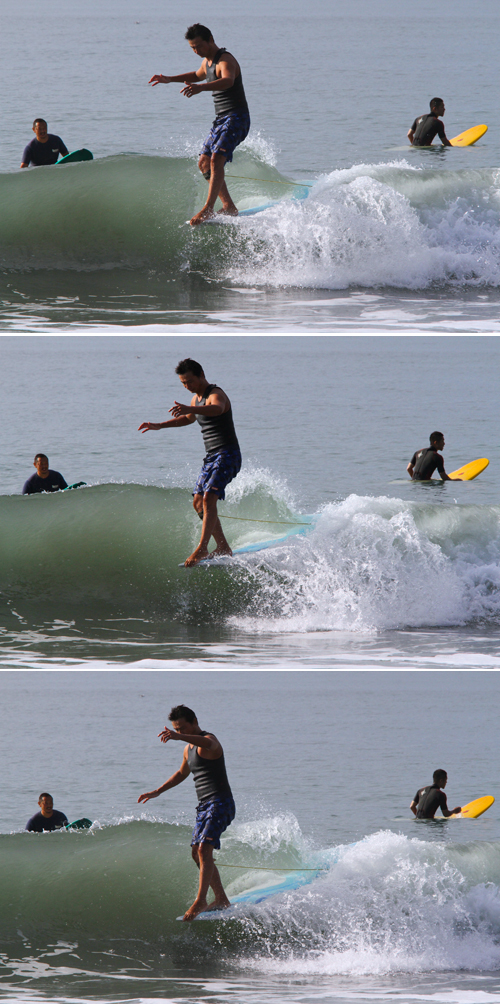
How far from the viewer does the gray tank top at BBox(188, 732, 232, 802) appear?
28.6 ft

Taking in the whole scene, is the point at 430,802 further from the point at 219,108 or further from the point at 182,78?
the point at 182,78

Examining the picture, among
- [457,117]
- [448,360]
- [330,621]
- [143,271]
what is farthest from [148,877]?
[448,360]

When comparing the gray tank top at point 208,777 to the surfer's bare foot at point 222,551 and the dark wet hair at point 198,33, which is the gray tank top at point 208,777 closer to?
the surfer's bare foot at point 222,551

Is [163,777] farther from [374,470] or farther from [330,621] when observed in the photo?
[330,621]

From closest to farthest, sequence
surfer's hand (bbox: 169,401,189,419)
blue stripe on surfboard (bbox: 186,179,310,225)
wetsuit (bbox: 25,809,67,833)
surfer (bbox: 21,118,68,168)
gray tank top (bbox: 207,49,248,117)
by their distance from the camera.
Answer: surfer's hand (bbox: 169,401,189,419) → gray tank top (bbox: 207,49,248,117) → blue stripe on surfboard (bbox: 186,179,310,225) → wetsuit (bbox: 25,809,67,833) → surfer (bbox: 21,118,68,168)

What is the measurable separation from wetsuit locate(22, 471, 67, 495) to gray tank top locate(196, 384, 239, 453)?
273 cm

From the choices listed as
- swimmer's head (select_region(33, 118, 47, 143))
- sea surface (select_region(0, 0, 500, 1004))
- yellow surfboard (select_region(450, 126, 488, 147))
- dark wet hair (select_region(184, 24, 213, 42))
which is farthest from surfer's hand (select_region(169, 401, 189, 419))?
yellow surfboard (select_region(450, 126, 488, 147))

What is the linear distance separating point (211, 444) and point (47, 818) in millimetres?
4444

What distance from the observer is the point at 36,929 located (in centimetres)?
902

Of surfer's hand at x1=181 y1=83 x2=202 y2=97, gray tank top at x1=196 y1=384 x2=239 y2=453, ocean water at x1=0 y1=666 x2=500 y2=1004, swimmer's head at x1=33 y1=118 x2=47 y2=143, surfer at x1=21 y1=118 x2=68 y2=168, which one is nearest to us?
ocean water at x1=0 y1=666 x2=500 y2=1004

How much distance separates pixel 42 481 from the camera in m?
11.9

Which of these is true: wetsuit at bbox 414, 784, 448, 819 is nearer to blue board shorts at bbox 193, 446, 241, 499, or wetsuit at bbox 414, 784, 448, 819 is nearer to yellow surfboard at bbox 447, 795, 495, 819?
yellow surfboard at bbox 447, 795, 495, 819

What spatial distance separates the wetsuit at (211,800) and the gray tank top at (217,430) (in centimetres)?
222

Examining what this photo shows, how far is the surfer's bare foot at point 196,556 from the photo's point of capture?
9.77 metres
